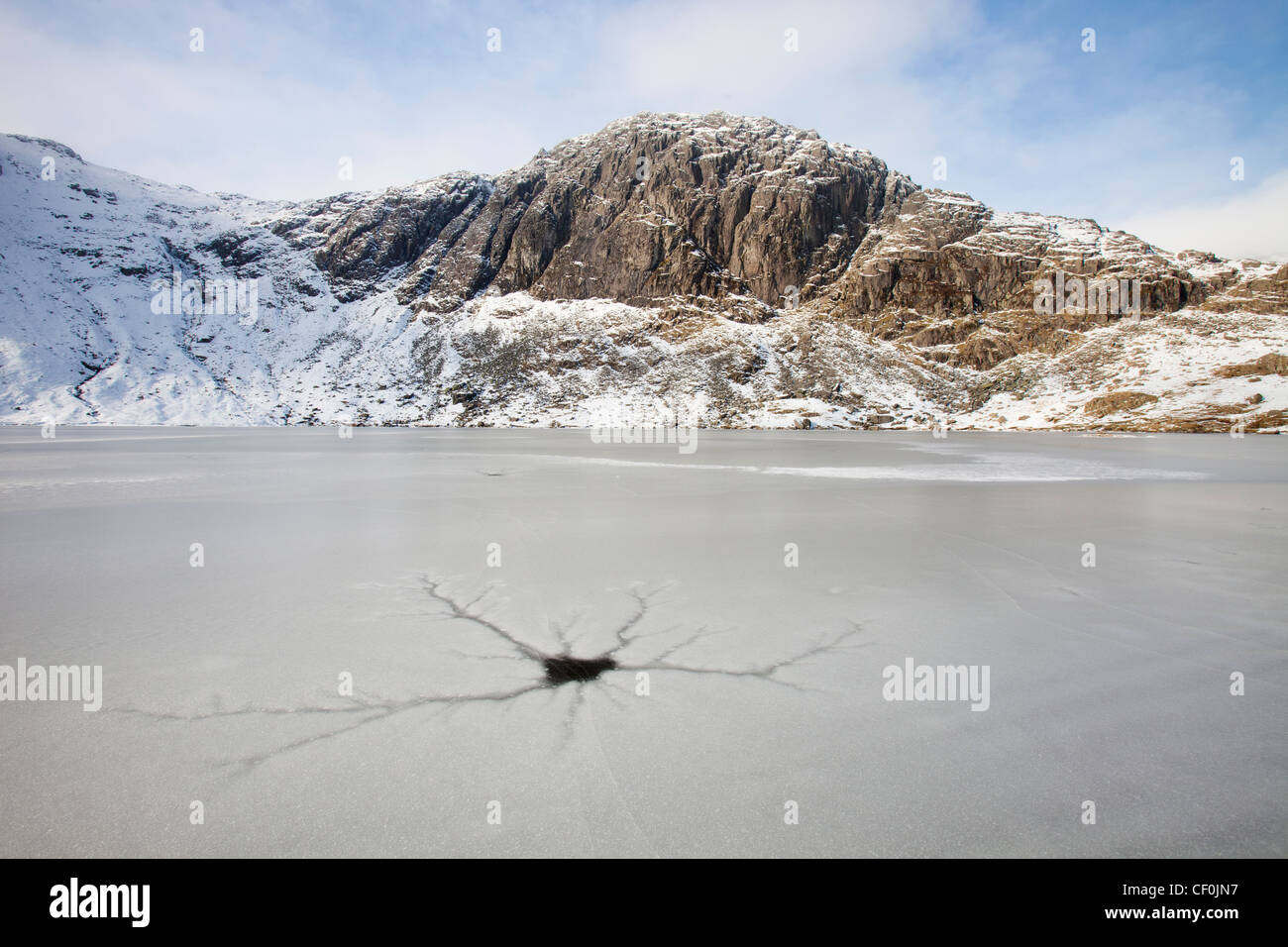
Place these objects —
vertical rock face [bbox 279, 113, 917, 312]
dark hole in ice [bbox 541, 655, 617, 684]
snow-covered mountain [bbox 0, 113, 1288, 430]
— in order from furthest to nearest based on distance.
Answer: vertical rock face [bbox 279, 113, 917, 312]
snow-covered mountain [bbox 0, 113, 1288, 430]
dark hole in ice [bbox 541, 655, 617, 684]

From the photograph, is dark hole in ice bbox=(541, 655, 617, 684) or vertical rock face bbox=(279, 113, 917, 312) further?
vertical rock face bbox=(279, 113, 917, 312)

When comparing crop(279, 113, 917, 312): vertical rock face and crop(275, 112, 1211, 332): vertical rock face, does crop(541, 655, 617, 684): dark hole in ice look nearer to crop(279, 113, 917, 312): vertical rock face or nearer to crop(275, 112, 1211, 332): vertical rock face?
crop(275, 112, 1211, 332): vertical rock face

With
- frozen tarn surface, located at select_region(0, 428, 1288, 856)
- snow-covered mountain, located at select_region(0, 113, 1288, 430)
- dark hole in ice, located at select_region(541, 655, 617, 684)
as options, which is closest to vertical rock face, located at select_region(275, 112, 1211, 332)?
snow-covered mountain, located at select_region(0, 113, 1288, 430)

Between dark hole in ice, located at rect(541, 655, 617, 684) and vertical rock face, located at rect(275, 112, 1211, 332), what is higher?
vertical rock face, located at rect(275, 112, 1211, 332)

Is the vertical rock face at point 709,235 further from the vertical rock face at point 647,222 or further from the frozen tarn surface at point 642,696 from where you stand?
the frozen tarn surface at point 642,696

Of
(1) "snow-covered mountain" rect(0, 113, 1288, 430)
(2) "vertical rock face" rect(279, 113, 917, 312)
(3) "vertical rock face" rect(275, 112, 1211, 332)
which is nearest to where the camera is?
(1) "snow-covered mountain" rect(0, 113, 1288, 430)

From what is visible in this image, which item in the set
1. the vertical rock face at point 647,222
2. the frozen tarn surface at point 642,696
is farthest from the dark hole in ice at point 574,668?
the vertical rock face at point 647,222
